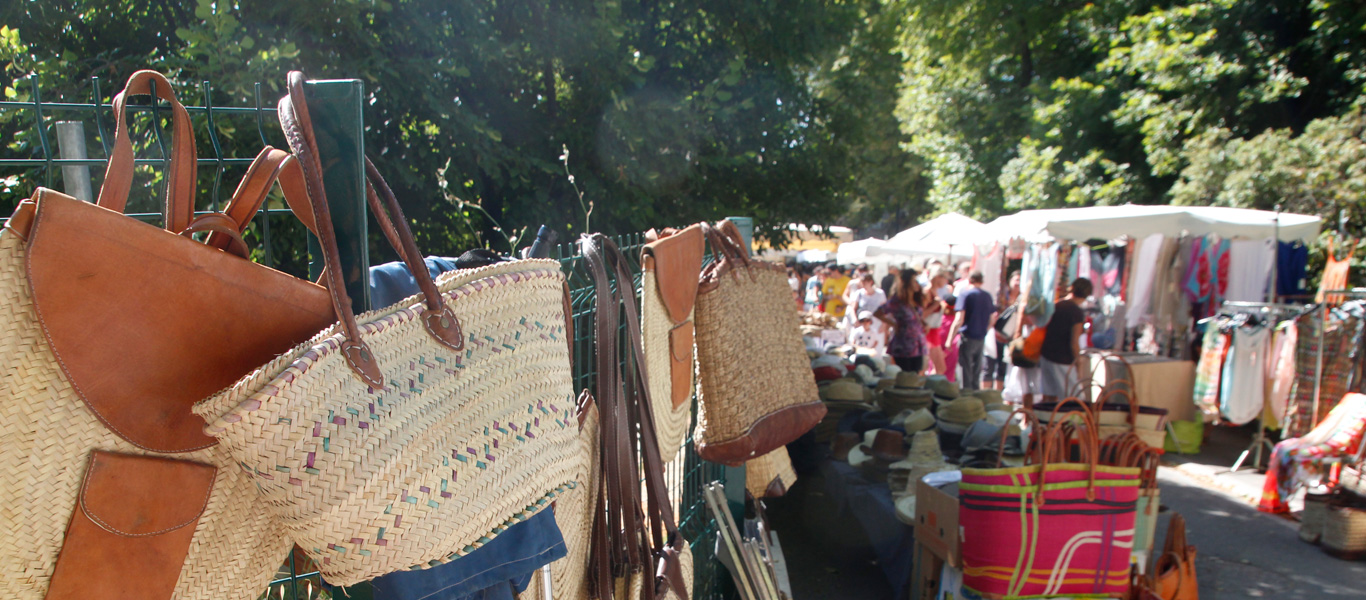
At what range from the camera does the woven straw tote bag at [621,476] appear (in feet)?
5.42

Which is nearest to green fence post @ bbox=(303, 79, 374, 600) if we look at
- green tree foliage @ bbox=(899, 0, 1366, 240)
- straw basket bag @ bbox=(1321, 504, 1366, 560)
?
straw basket bag @ bbox=(1321, 504, 1366, 560)

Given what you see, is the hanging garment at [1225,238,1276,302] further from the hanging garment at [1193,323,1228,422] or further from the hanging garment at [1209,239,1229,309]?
the hanging garment at [1193,323,1228,422]

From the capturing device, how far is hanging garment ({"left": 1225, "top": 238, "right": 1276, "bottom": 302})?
8211mm

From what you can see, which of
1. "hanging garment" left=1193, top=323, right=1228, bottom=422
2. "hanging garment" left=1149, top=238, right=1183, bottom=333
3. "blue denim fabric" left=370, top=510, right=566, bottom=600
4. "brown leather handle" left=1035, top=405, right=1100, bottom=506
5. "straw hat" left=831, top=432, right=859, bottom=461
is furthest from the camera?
"hanging garment" left=1149, top=238, right=1183, bottom=333

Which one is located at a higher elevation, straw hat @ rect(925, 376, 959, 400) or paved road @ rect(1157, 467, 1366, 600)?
straw hat @ rect(925, 376, 959, 400)

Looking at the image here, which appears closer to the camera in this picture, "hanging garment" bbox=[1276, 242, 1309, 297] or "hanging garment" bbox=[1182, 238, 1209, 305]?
"hanging garment" bbox=[1276, 242, 1309, 297]

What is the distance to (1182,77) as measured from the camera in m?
12.3

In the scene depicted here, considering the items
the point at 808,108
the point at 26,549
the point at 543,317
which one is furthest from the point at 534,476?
the point at 808,108

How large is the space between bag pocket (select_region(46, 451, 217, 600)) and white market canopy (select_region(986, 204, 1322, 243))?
7.80 metres

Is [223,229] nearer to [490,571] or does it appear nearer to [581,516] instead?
[490,571]

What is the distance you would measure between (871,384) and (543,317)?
5.47m

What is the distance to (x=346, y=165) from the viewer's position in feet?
3.73

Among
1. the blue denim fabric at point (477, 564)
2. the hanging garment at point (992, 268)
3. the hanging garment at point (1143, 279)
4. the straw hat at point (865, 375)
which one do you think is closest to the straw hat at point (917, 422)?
the straw hat at point (865, 375)

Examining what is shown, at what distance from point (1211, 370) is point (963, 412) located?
3.49 m
